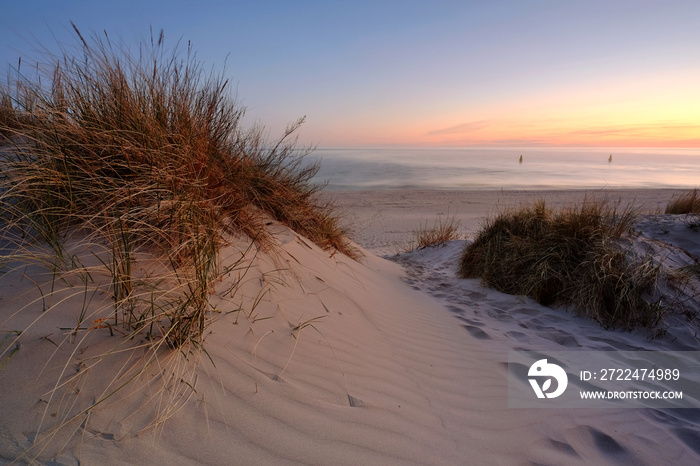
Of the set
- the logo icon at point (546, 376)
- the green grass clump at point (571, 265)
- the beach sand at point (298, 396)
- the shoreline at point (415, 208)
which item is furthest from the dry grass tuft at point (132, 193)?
the shoreline at point (415, 208)

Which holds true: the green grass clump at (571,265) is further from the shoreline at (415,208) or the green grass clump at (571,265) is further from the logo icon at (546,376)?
the shoreline at (415,208)

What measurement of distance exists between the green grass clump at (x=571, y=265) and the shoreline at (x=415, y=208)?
109 inches

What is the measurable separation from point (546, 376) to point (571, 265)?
2.11m

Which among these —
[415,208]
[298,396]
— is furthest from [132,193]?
[415,208]

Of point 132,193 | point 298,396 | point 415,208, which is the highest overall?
point 132,193

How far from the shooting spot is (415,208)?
15.1 m

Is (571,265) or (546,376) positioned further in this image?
(571,265)

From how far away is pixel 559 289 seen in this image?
4.02 m

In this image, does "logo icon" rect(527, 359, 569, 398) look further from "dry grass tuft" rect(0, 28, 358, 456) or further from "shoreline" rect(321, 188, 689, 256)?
"shoreline" rect(321, 188, 689, 256)

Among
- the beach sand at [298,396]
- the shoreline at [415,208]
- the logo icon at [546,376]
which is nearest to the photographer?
the beach sand at [298,396]

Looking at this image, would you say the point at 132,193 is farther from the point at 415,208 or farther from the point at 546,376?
the point at 415,208

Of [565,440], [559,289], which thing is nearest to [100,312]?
[565,440]

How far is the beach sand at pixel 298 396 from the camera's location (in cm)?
138

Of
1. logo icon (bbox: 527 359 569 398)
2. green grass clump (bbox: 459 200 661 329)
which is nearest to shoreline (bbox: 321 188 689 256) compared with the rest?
green grass clump (bbox: 459 200 661 329)
